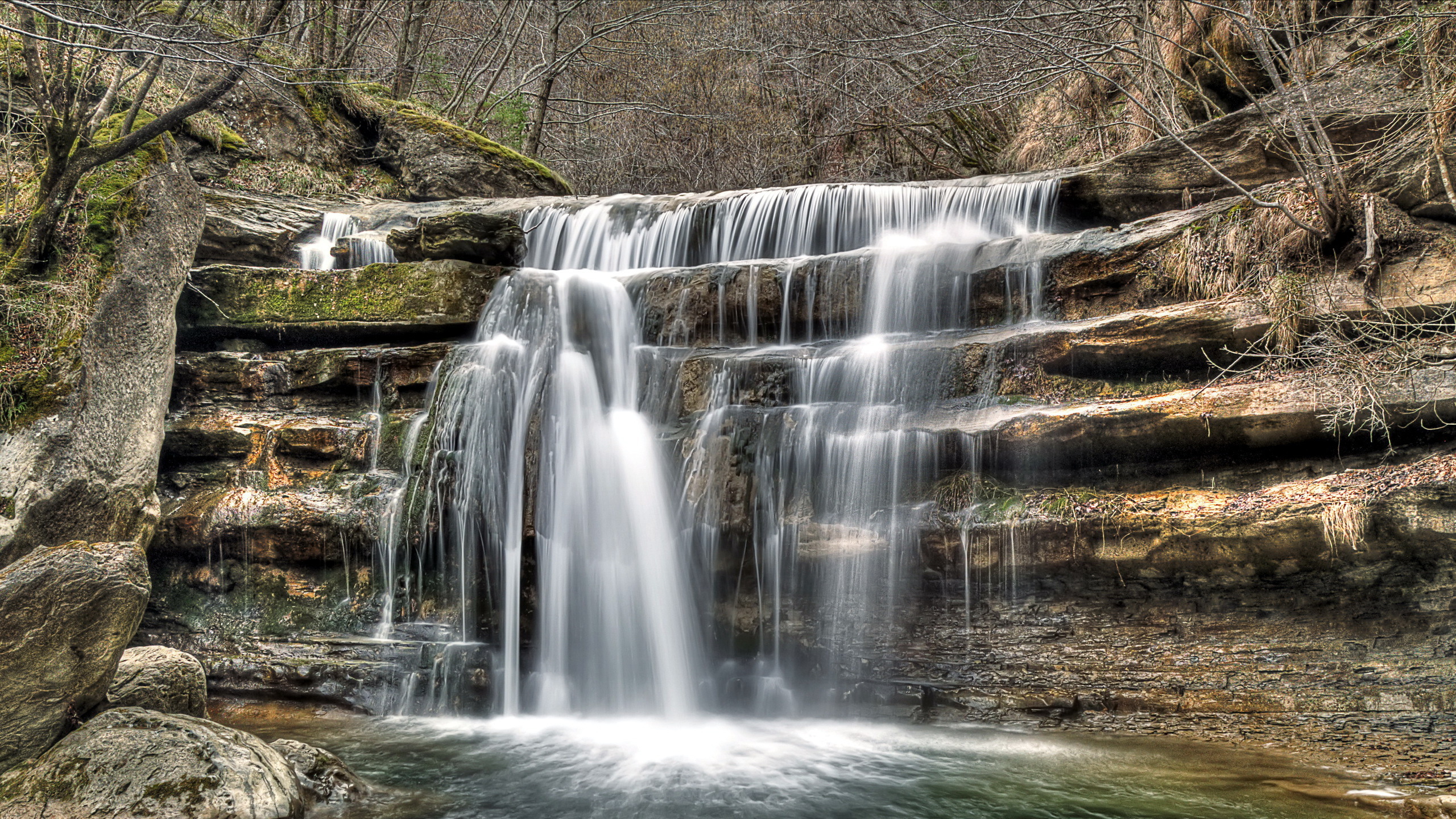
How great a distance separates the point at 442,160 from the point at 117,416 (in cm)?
799

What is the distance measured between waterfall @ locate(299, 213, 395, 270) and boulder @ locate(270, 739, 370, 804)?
21.5 feet

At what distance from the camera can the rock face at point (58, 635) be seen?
3.93 metres

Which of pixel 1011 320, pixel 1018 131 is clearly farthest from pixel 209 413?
pixel 1018 131

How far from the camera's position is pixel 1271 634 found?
5625 millimetres

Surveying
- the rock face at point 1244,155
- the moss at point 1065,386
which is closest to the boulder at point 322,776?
the moss at point 1065,386

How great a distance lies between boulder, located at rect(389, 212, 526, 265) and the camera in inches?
339

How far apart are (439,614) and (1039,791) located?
454cm

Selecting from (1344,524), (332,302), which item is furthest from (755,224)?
(1344,524)

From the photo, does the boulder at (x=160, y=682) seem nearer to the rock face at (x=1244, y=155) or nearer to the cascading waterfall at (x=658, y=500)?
the cascading waterfall at (x=658, y=500)

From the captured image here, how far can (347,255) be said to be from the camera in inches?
394

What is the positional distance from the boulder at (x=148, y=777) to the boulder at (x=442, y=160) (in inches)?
415

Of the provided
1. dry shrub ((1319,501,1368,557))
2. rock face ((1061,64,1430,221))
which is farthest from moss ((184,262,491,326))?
dry shrub ((1319,501,1368,557))

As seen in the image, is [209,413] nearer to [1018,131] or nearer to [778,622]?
[778,622]

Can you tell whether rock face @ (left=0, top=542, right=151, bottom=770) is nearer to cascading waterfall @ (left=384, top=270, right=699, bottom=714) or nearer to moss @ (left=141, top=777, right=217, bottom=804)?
moss @ (left=141, top=777, right=217, bottom=804)
